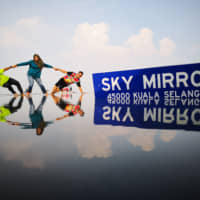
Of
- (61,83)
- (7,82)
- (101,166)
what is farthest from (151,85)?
(7,82)

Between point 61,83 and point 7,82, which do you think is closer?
point 7,82

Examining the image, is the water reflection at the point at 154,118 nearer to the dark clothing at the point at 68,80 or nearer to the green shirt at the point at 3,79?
the dark clothing at the point at 68,80

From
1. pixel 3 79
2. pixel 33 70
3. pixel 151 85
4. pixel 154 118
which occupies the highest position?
pixel 33 70

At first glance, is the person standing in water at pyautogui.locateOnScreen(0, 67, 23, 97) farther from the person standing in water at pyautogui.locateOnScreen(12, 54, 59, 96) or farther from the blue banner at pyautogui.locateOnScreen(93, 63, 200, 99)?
the blue banner at pyautogui.locateOnScreen(93, 63, 200, 99)

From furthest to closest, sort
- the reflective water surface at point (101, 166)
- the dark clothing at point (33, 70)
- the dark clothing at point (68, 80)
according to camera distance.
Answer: the dark clothing at point (68, 80), the dark clothing at point (33, 70), the reflective water surface at point (101, 166)

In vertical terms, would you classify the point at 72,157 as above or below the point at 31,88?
below

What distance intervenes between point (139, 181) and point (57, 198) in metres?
0.34

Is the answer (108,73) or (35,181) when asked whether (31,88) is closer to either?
(108,73)

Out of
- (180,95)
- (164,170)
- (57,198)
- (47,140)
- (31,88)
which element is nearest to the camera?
(57,198)

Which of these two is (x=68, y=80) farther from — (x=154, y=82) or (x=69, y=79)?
(x=154, y=82)

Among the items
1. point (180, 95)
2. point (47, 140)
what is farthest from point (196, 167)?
point (180, 95)

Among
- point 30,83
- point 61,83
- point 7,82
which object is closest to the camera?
point 7,82

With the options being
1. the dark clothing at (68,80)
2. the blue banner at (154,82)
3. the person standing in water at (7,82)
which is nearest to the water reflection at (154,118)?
the blue banner at (154,82)

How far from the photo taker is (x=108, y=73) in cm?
557
